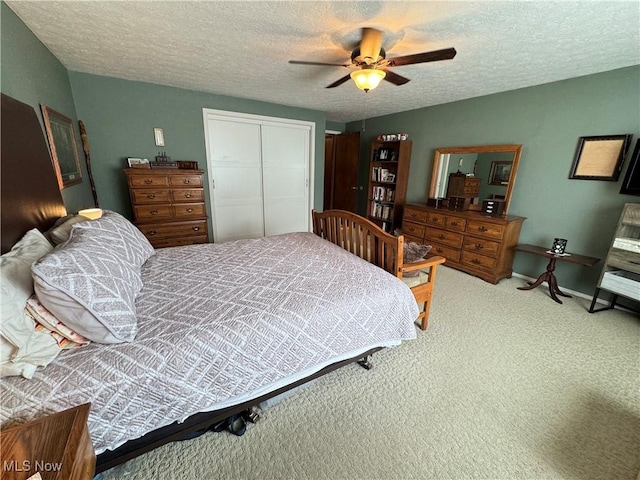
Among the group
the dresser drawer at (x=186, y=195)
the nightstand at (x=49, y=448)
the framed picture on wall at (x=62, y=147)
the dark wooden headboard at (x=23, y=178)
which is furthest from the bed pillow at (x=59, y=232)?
the dresser drawer at (x=186, y=195)

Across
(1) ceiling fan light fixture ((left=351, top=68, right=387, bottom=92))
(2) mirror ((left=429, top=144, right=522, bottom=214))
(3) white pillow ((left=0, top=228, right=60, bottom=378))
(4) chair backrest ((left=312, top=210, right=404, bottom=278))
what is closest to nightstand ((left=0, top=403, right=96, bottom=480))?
(3) white pillow ((left=0, top=228, right=60, bottom=378))

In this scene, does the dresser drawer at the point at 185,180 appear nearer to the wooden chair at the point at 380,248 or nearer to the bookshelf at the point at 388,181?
the wooden chair at the point at 380,248

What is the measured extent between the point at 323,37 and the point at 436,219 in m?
2.69

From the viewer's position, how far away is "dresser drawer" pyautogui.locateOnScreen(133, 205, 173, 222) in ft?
9.36

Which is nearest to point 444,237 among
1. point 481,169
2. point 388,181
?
point 481,169

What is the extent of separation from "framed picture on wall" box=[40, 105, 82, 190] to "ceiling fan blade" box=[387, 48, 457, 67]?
106 inches

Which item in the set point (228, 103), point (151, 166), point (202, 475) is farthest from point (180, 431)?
point (228, 103)

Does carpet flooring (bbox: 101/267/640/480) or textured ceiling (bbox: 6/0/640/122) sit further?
textured ceiling (bbox: 6/0/640/122)

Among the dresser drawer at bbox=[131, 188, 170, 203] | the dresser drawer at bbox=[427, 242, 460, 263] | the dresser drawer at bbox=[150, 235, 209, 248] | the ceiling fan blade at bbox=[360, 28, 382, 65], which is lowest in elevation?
the dresser drawer at bbox=[427, 242, 460, 263]

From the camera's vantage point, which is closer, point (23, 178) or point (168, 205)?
point (23, 178)

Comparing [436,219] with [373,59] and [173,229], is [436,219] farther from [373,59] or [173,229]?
[173,229]

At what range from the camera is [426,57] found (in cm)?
171

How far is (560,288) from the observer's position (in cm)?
297

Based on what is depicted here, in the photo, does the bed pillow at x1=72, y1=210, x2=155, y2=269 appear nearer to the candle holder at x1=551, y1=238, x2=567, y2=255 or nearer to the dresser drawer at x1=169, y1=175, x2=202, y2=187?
the dresser drawer at x1=169, y1=175, x2=202, y2=187
